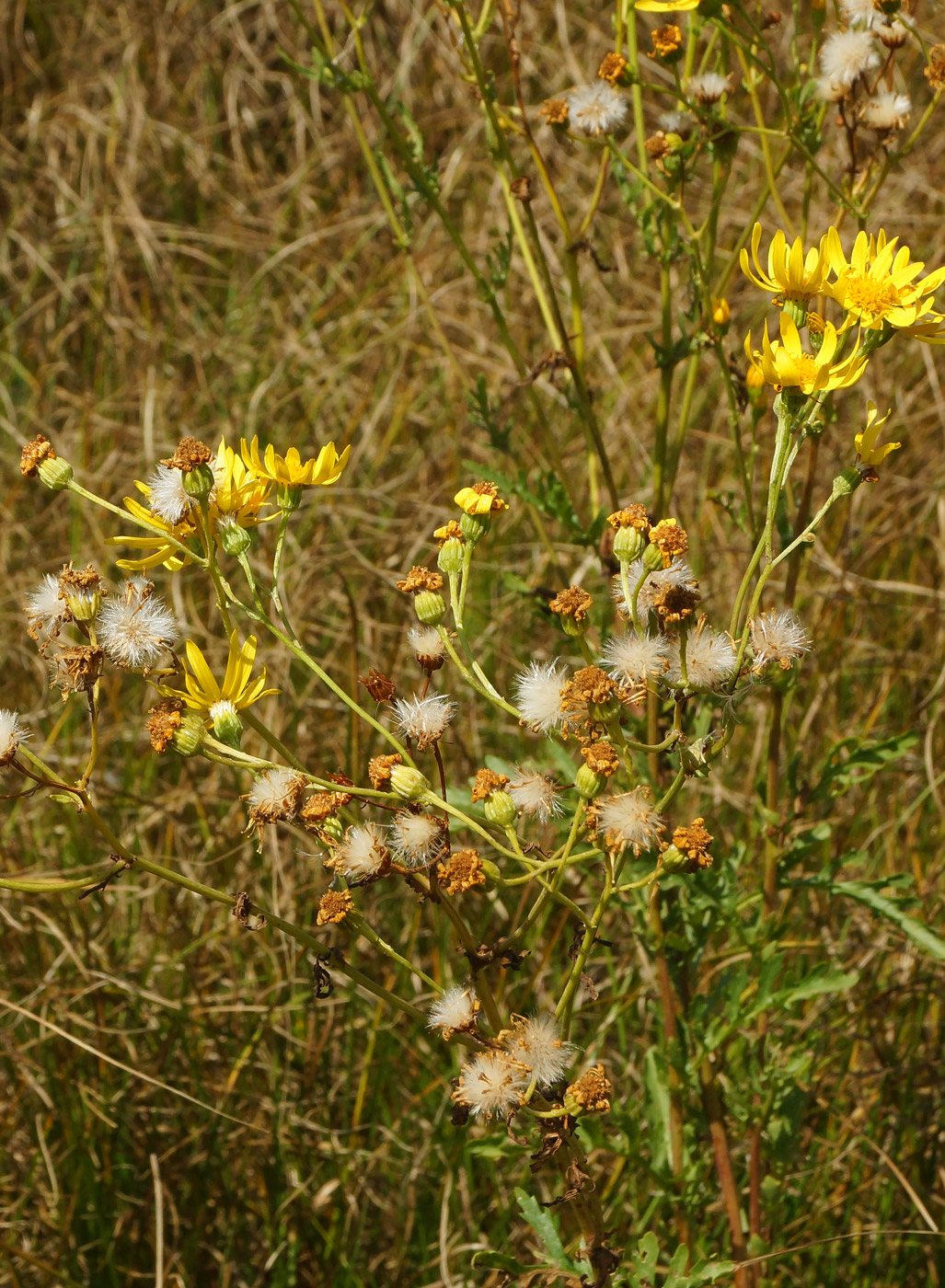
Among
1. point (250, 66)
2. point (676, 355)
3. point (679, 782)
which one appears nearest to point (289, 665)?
point (676, 355)

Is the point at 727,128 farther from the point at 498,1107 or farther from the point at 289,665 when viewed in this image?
the point at 289,665

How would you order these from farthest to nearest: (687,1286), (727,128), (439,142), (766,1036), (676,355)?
(439,142) → (766,1036) → (676,355) → (727,128) → (687,1286)

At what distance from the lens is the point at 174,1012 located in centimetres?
250

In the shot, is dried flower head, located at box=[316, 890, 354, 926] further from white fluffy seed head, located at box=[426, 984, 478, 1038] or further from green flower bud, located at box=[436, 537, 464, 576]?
green flower bud, located at box=[436, 537, 464, 576]

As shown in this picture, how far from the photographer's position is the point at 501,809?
123 cm

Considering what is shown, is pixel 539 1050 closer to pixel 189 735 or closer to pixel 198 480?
pixel 189 735

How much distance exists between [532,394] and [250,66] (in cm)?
428

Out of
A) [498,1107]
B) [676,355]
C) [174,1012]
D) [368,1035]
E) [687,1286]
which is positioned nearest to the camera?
[498,1107]

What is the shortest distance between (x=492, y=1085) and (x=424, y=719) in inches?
15.3

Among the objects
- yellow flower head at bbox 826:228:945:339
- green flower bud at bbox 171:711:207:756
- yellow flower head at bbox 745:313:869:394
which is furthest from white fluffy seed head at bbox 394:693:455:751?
yellow flower head at bbox 826:228:945:339

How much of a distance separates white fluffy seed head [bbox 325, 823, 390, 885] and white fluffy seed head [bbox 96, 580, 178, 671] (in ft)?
1.00

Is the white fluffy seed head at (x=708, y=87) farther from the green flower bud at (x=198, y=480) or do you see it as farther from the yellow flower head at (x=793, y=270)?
the green flower bud at (x=198, y=480)

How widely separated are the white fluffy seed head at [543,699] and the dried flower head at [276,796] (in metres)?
0.25

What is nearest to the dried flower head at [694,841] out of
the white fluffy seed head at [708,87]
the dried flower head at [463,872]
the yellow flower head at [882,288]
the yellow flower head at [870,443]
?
the dried flower head at [463,872]
